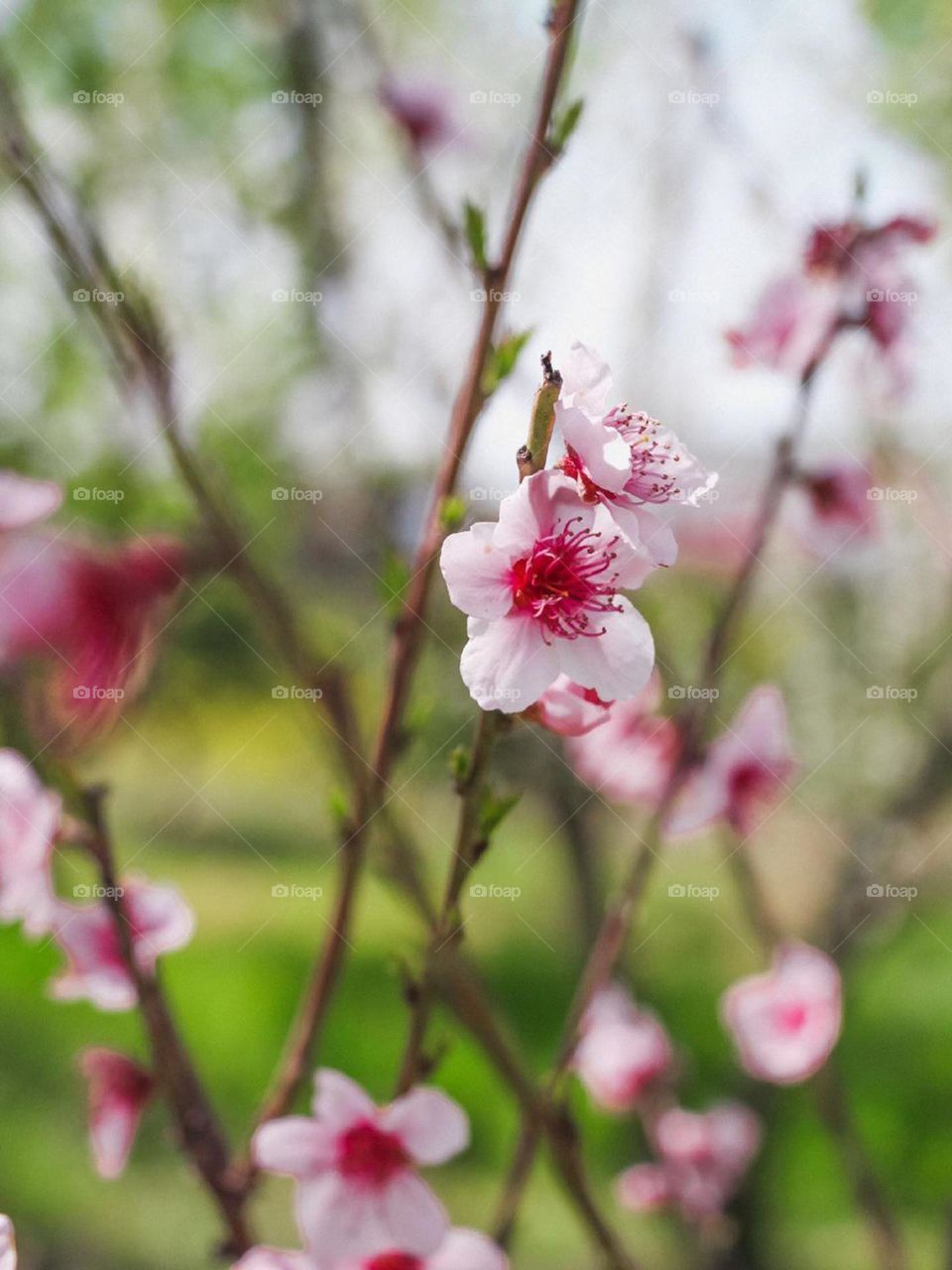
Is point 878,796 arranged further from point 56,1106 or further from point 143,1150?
point 56,1106

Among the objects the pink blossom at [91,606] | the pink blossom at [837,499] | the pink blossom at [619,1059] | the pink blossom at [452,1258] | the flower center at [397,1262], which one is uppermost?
the pink blossom at [91,606]

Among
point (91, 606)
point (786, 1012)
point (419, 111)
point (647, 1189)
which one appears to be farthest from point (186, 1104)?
point (419, 111)

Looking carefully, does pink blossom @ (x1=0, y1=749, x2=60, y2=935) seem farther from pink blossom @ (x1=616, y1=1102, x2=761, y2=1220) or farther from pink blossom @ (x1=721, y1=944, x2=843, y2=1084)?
pink blossom @ (x1=616, y1=1102, x2=761, y2=1220)

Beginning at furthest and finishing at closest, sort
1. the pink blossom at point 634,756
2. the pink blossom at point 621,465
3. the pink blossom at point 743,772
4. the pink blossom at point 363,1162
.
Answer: the pink blossom at point 634,756, the pink blossom at point 743,772, the pink blossom at point 363,1162, the pink blossom at point 621,465

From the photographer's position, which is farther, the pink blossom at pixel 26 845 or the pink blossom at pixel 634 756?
the pink blossom at pixel 634 756

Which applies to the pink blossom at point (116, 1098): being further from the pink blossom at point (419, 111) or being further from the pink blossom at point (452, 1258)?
the pink blossom at point (419, 111)

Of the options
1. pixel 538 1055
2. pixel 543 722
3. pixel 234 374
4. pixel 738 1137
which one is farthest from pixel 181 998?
pixel 543 722

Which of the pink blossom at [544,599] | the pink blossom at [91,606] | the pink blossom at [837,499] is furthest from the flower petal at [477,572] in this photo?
the pink blossom at [837,499]

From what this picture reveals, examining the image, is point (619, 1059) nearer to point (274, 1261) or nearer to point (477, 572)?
point (274, 1261)
